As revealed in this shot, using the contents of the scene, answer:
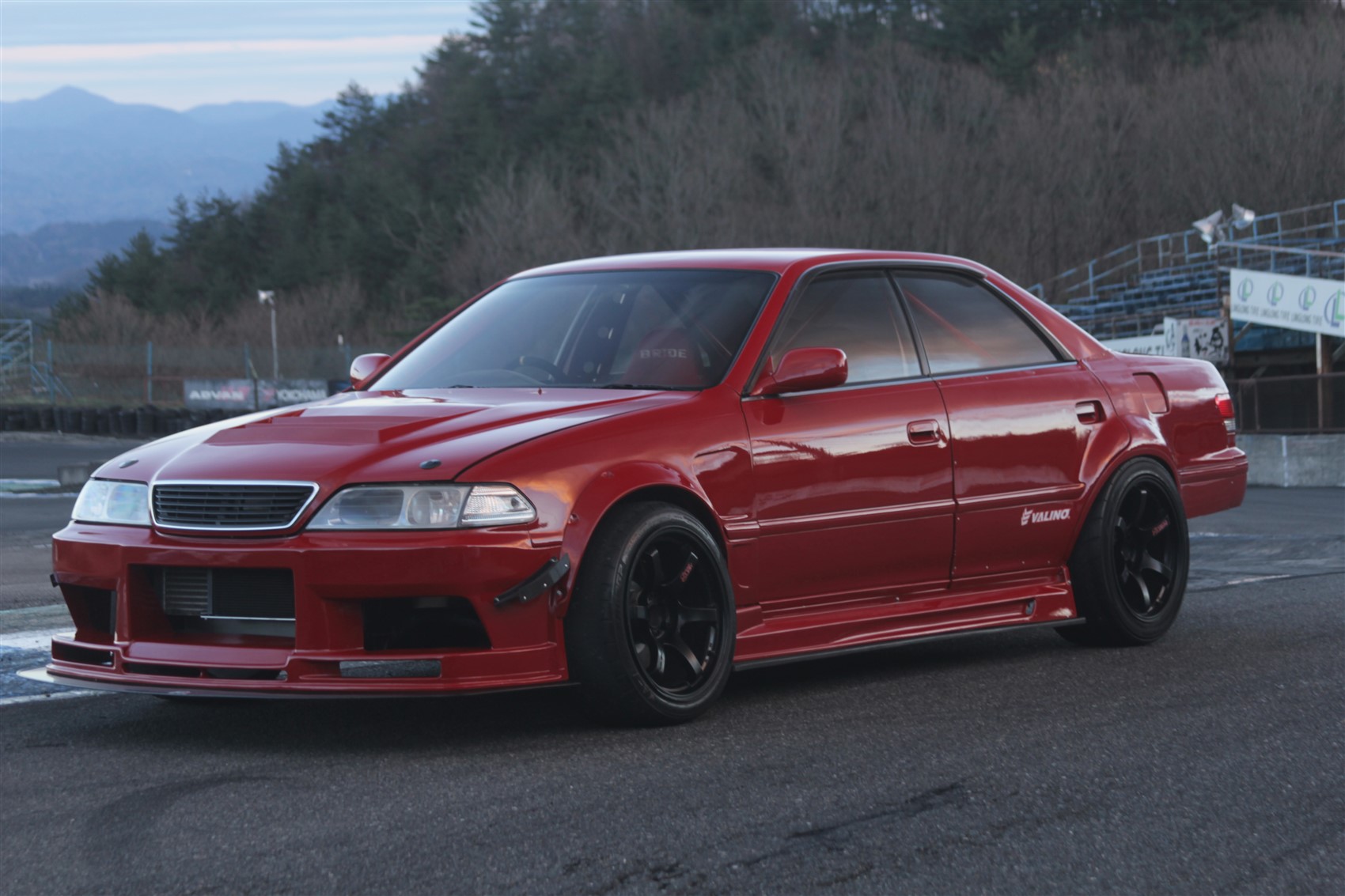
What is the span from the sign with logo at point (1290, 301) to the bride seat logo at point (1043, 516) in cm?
2406

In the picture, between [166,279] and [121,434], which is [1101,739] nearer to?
[121,434]

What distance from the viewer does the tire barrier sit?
3722 cm

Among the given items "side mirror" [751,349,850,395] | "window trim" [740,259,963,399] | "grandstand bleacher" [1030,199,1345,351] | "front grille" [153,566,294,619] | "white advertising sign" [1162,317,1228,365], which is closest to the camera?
"front grille" [153,566,294,619]

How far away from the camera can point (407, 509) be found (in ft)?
15.3

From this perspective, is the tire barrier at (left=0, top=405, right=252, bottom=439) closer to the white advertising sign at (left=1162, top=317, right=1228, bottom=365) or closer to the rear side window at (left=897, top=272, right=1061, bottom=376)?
the white advertising sign at (left=1162, top=317, right=1228, bottom=365)

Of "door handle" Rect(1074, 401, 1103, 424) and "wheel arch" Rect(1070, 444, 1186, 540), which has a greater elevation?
"door handle" Rect(1074, 401, 1103, 424)

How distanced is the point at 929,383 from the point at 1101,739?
5.45ft

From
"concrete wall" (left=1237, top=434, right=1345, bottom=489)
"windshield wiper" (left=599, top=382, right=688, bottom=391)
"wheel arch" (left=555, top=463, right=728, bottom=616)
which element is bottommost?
"concrete wall" (left=1237, top=434, right=1345, bottom=489)

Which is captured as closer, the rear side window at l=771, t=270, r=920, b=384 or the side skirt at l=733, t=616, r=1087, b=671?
the side skirt at l=733, t=616, r=1087, b=671

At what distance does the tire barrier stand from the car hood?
32256 millimetres

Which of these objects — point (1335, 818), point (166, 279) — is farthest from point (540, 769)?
point (166, 279)

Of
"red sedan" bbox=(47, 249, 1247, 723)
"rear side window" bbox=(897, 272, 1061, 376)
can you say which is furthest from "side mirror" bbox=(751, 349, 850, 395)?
"rear side window" bbox=(897, 272, 1061, 376)

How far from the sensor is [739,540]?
5.34 m

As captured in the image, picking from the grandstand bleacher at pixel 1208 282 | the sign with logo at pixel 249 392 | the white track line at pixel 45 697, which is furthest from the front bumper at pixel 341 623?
the sign with logo at pixel 249 392
